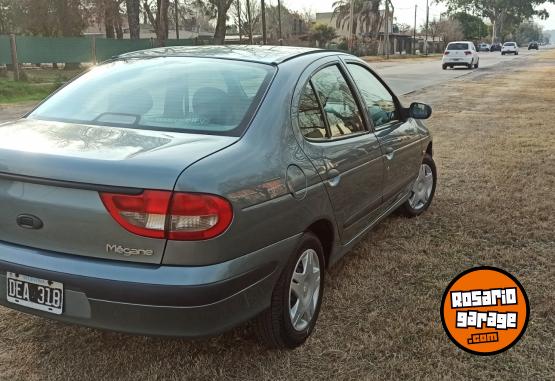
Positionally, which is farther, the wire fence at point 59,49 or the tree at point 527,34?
the tree at point 527,34

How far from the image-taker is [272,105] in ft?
9.57

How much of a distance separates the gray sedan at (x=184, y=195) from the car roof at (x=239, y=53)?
25 millimetres

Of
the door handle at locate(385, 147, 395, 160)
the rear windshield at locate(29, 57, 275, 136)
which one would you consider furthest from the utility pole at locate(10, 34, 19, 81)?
the door handle at locate(385, 147, 395, 160)

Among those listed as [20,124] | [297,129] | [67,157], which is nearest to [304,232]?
[297,129]

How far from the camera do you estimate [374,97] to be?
430cm

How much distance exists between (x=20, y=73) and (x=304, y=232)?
842 inches

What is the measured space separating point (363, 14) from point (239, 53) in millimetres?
79071

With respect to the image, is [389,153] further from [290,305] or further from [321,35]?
[321,35]

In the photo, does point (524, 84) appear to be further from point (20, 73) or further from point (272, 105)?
point (272, 105)

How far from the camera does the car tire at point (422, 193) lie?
5.20 m

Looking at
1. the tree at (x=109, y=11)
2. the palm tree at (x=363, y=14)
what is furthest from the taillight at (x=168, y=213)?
the palm tree at (x=363, y=14)

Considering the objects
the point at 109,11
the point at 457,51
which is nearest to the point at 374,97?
the point at 457,51

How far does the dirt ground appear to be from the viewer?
2.87m

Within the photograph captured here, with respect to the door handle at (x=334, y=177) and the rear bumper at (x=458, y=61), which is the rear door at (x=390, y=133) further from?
the rear bumper at (x=458, y=61)
